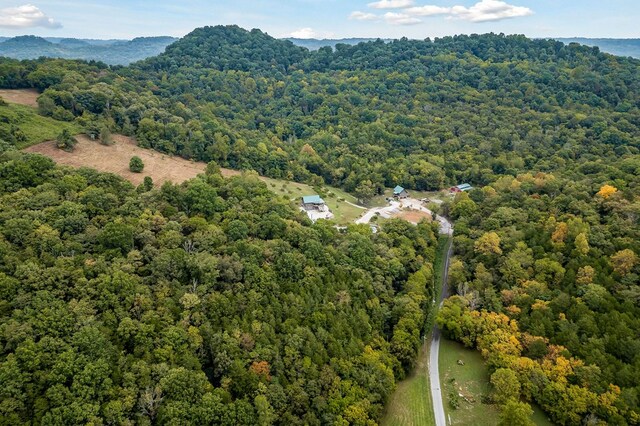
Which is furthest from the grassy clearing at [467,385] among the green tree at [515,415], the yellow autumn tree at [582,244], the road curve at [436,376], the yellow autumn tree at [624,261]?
the yellow autumn tree at [624,261]

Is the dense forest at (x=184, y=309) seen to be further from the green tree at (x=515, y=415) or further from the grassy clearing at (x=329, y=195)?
the grassy clearing at (x=329, y=195)

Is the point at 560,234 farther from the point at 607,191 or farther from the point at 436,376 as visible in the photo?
the point at 436,376

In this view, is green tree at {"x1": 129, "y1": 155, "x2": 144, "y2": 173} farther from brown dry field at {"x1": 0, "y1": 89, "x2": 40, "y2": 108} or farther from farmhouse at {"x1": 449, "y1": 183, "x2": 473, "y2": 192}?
farmhouse at {"x1": 449, "y1": 183, "x2": 473, "y2": 192}

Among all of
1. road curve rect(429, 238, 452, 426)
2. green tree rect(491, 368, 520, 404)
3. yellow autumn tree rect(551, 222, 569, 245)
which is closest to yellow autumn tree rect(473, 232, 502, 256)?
yellow autumn tree rect(551, 222, 569, 245)

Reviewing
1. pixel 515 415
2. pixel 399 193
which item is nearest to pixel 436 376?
pixel 515 415

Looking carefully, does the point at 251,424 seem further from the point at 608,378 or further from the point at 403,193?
the point at 403,193
